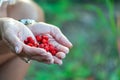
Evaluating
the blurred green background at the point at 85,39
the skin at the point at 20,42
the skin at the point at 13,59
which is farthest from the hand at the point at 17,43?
the blurred green background at the point at 85,39

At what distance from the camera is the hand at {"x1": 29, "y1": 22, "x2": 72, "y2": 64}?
0.88 metres

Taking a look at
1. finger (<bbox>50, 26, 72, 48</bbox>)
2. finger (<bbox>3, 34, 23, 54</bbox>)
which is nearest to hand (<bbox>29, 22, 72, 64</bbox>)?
finger (<bbox>50, 26, 72, 48</bbox>)

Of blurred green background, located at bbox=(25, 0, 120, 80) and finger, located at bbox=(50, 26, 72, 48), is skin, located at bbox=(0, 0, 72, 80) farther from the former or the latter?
blurred green background, located at bbox=(25, 0, 120, 80)

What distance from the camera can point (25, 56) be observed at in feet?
2.80

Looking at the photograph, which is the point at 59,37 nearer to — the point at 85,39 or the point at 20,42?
the point at 20,42

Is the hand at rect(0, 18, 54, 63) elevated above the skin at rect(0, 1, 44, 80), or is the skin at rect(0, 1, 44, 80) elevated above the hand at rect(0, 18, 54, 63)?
the hand at rect(0, 18, 54, 63)

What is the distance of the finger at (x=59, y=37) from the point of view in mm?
903

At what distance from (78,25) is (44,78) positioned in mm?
336

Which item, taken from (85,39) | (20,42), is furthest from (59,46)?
(85,39)

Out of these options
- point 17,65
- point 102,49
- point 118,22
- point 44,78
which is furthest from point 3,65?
point 118,22

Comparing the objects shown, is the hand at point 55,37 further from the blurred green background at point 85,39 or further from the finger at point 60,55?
the blurred green background at point 85,39

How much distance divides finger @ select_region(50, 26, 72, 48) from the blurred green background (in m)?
0.67

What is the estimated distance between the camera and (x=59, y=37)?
911 mm

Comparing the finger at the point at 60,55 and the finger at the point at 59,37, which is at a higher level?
the finger at the point at 59,37
